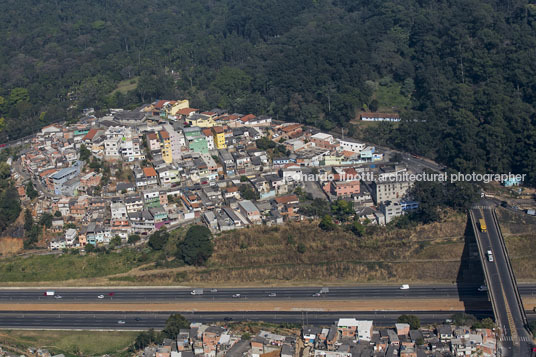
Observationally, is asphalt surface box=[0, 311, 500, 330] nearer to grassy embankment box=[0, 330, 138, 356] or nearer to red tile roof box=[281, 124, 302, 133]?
grassy embankment box=[0, 330, 138, 356]

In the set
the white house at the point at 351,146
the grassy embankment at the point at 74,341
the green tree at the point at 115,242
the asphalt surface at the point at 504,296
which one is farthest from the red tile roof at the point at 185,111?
the asphalt surface at the point at 504,296

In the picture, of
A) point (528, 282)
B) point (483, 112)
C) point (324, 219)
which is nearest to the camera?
point (528, 282)

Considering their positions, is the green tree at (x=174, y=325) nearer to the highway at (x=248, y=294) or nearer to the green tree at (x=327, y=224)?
the highway at (x=248, y=294)

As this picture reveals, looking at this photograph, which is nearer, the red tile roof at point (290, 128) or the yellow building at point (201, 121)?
the red tile roof at point (290, 128)

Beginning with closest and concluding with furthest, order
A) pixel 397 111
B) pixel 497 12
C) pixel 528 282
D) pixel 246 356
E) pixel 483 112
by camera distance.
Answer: pixel 246 356 < pixel 528 282 < pixel 483 112 < pixel 397 111 < pixel 497 12

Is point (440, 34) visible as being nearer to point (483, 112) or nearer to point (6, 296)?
point (483, 112)

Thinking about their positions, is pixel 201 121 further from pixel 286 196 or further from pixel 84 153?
pixel 286 196

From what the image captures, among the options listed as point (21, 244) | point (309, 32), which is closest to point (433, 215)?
point (21, 244)
